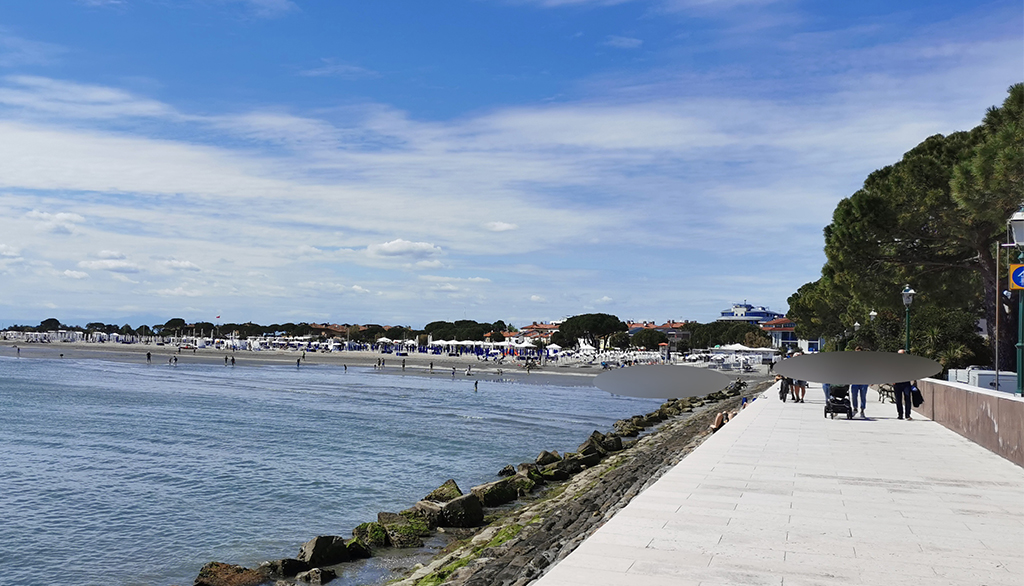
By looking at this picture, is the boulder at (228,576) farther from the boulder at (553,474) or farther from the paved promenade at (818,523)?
the boulder at (553,474)

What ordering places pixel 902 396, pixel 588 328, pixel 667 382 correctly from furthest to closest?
pixel 588 328, pixel 902 396, pixel 667 382

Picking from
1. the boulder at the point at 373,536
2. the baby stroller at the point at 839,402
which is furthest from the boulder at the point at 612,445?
the boulder at the point at 373,536

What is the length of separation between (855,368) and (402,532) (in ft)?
33.1

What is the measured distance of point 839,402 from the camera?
18.6m

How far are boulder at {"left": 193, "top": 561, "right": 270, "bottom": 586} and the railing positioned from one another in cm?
1074

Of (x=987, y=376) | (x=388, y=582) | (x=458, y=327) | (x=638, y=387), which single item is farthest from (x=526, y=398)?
(x=458, y=327)

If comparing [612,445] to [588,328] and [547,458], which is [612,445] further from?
[588,328]

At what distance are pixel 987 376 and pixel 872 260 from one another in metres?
8.23


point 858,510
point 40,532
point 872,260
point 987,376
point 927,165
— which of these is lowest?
point 40,532

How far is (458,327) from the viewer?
520 feet

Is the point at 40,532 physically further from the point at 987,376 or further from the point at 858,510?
the point at 987,376

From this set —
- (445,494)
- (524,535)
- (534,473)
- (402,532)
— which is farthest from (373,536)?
(534,473)

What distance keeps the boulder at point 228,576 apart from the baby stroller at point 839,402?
13.4 meters

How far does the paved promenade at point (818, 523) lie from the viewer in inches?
237
